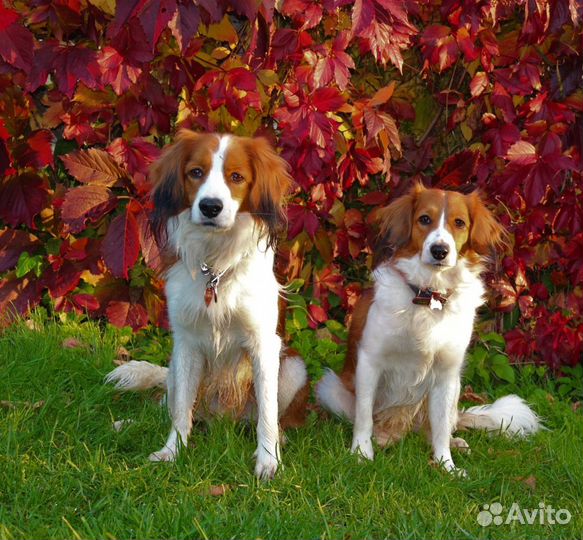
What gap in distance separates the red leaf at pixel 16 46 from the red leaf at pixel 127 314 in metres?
1.50

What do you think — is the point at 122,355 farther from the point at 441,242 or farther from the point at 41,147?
the point at 441,242

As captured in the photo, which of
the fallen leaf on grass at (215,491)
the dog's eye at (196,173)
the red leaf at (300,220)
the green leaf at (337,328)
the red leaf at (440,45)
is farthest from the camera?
the green leaf at (337,328)

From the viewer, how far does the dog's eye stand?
9.53 feet

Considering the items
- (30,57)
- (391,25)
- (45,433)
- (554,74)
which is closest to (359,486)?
(45,433)

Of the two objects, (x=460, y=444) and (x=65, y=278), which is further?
(x=65, y=278)

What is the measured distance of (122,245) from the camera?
3.53 metres

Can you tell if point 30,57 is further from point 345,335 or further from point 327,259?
point 345,335

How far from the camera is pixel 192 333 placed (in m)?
3.17

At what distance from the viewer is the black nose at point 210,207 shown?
9.13ft

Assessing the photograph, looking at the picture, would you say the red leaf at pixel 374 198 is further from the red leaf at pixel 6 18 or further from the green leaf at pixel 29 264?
the red leaf at pixel 6 18

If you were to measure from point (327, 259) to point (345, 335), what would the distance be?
19.3 inches

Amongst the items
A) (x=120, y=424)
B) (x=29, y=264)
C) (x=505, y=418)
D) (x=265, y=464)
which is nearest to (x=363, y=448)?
(x=265, y=464)

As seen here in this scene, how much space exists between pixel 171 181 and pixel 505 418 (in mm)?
1841

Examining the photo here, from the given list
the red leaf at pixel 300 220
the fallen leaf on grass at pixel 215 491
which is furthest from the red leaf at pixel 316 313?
the fallen leaf on grass at pixel 215 491
